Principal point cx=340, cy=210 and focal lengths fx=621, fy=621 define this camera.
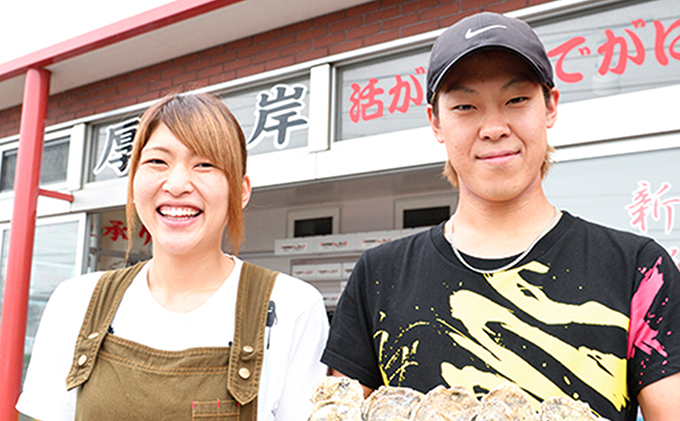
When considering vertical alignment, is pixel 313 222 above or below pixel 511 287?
above

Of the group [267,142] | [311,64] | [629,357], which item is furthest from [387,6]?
[629,357]

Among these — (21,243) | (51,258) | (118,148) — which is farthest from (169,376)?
(51,258)

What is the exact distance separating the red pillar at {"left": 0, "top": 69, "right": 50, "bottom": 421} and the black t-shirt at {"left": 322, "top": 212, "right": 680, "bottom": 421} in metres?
4.70

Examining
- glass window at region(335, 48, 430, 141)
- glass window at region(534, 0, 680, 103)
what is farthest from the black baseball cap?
glass window at region(335, 48, 430, 141)

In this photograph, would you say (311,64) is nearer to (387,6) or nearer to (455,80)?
(387,6)

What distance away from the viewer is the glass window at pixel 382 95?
4086mm

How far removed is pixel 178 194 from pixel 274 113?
10.7ft

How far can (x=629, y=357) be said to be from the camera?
110 centimetres

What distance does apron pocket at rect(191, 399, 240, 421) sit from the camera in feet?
4.88

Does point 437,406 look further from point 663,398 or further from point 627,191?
point 627,191

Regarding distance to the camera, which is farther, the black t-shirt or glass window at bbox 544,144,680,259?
glass window at bbox 544,144,680,259

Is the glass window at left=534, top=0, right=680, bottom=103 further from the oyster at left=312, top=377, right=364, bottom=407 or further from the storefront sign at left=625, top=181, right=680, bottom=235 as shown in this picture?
the oyster at left=312, top=377, right=364, bottom=407

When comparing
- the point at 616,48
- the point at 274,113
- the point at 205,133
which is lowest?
the point at 205,133

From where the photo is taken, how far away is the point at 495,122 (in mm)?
1164
